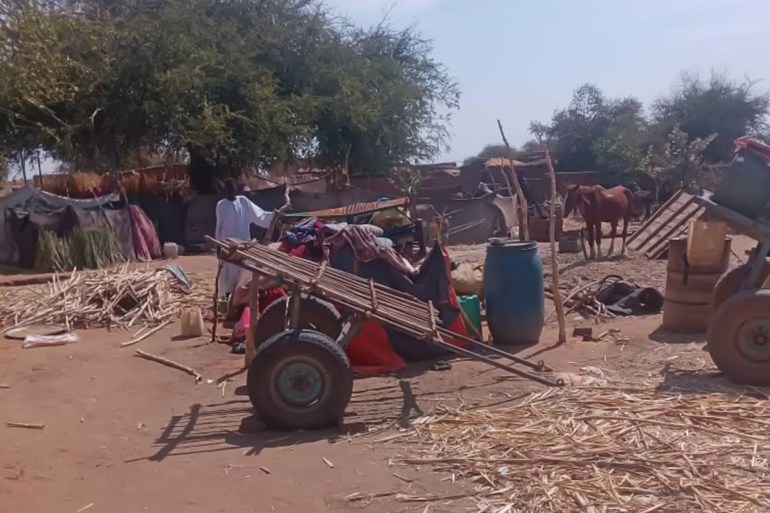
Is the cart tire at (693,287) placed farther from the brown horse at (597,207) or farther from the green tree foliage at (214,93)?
the green tree foliage at (214,93)

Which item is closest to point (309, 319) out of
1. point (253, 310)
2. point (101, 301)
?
point (253, 310)

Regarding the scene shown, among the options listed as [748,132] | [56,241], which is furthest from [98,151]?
[748,132]

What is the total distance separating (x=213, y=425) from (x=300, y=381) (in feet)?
2.72

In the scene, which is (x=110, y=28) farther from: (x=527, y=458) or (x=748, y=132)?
(x=748, y=132)

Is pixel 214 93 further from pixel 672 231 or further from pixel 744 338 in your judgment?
pixel 744 338

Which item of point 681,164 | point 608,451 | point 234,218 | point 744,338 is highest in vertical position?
point 681,164

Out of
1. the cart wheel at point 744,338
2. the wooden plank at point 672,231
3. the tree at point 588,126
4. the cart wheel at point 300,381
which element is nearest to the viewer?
the cart wheel at point 300,381

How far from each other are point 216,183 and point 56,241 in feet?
24.5

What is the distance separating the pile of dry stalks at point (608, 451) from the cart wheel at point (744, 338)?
1.72ft

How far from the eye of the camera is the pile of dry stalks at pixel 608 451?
195 inches

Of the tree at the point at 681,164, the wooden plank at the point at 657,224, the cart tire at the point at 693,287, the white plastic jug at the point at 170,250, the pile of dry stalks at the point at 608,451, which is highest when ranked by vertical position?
the tree at the point at 681,164

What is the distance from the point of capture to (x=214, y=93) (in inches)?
926

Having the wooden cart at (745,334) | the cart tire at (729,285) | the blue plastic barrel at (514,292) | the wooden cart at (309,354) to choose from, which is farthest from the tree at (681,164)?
the wooden cart at (309,354)

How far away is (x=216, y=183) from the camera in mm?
24125
